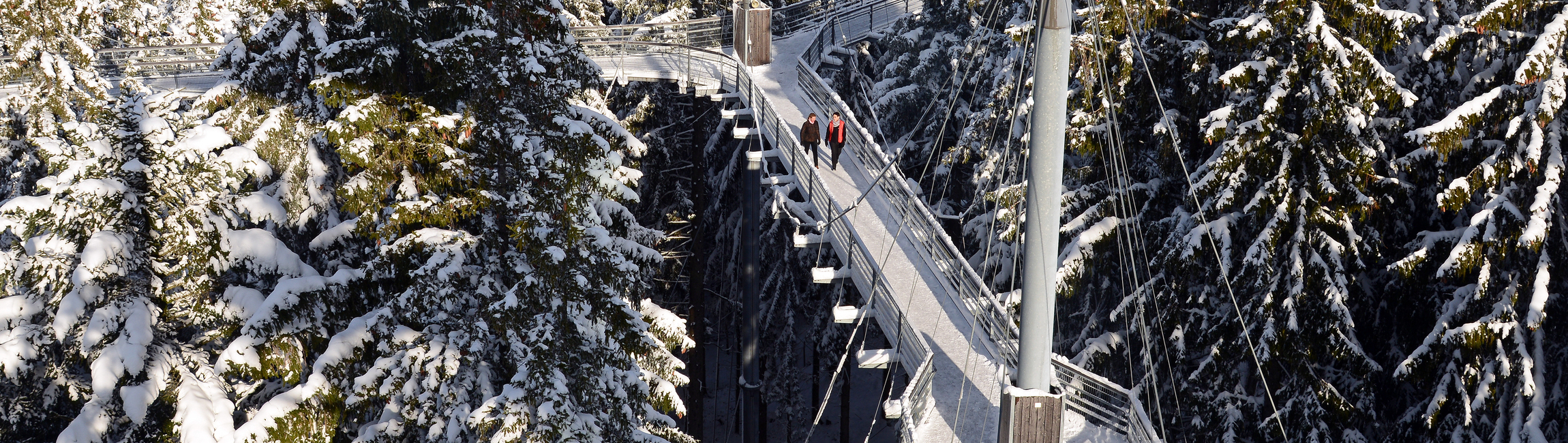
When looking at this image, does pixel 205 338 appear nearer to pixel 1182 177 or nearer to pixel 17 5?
pixel 17 5

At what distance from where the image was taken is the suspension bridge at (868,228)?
11.4 m

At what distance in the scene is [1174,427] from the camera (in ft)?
52.4

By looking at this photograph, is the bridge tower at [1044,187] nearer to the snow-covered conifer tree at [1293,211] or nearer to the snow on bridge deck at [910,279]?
the snow on bridge deck at [910,279]

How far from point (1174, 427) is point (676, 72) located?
46.9 feet

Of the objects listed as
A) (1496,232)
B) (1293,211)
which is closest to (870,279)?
(1293,211)

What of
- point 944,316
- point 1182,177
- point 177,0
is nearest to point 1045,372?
point 944,316

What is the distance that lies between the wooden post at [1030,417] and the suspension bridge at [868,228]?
0.50 metres

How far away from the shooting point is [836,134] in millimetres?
18797

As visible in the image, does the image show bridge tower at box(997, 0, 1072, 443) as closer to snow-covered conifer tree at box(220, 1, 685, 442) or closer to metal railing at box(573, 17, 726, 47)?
snow-covered conifer tree at box(220, 1, 685, 442)

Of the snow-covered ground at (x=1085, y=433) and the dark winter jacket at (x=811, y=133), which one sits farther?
the dark winter jacket at (x=811, y=133)

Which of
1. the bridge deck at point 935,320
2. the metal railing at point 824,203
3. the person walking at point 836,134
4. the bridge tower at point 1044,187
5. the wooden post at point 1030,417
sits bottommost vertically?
the bridge deck at point 935,320

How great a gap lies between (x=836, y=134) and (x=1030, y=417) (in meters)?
11.9

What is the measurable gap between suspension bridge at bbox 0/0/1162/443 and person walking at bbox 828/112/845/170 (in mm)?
522

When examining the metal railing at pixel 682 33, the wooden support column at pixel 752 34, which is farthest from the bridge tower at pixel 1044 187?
the metal railing at pixel 682 33
